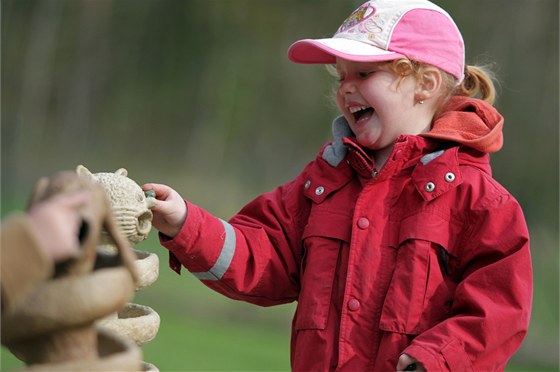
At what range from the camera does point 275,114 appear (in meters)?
7.60

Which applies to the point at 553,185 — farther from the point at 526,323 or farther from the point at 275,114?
the point at 526,323

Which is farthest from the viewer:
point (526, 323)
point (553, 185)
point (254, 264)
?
point (553, 185)

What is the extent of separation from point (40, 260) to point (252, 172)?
6.14m

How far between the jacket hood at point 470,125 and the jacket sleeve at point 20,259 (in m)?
1.41

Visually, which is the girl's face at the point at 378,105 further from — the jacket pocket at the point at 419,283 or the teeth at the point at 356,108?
the jacket pocket at the point at 419,283

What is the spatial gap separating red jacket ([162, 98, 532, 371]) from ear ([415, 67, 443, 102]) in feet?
0.26

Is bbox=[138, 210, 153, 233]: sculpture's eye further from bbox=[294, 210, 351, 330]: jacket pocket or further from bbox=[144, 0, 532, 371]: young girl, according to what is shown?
bbox=[294, 210, 351, 330]: jacket pocket

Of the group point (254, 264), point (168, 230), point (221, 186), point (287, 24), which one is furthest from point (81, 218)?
point (287, 24)

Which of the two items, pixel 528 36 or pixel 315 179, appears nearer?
pixel 315 179

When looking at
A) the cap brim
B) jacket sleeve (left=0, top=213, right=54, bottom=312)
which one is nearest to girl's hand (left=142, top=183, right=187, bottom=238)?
the cap brim

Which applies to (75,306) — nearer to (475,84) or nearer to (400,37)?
(400,37)

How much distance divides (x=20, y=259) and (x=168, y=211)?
111cm

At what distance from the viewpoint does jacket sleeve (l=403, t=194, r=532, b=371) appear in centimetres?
222

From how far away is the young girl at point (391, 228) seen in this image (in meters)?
2.29
